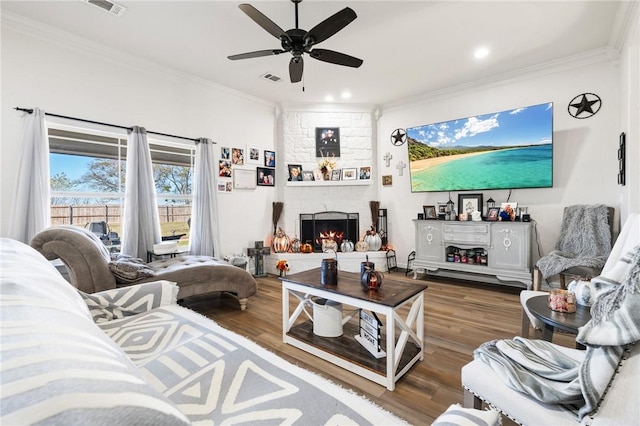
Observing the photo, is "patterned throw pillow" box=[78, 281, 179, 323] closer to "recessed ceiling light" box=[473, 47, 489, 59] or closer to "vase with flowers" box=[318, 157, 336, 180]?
"vase with flowers" box=[318, 157, 336, 180]

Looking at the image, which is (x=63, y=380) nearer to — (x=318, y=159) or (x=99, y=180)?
(x=99, y=180)

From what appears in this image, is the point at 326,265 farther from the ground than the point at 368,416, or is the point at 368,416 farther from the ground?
the point at 326,265

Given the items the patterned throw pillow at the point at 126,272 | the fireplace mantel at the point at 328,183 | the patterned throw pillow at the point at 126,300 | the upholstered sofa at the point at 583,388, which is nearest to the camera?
the upholstered sofa at the point at 583,388

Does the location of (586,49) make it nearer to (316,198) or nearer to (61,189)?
(316,198)

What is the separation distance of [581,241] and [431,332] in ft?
7.19

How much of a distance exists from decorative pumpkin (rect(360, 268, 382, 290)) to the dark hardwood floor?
58 centimetres

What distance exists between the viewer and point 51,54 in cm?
293

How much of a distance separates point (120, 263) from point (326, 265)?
1769mm

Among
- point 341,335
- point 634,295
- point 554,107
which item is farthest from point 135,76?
point 554,107

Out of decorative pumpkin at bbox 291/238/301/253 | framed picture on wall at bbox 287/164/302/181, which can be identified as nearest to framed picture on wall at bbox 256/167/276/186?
framed picture on wall at bbox 287/164/302/181

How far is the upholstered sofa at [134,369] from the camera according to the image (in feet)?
1.18

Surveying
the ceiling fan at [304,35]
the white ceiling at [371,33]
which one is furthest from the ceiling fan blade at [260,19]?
the white ceiling at [371,33]

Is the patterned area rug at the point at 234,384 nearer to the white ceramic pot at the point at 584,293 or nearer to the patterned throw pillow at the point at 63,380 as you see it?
the patterned throw pillow at the point at 63,380

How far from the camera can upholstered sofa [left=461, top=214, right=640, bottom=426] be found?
2.74ft
